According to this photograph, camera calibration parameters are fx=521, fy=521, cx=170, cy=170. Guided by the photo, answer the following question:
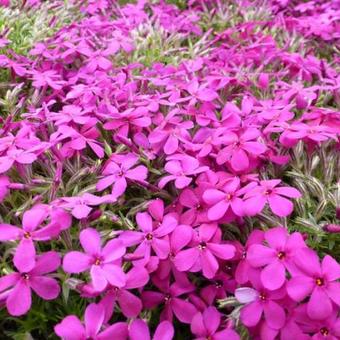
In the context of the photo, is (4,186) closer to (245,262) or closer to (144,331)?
(144,331)

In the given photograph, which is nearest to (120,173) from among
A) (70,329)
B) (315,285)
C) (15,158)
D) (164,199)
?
(164,199)

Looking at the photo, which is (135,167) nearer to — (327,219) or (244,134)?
(244,134)

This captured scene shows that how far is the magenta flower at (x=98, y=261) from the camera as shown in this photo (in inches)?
46.9

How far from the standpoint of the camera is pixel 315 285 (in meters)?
1.23

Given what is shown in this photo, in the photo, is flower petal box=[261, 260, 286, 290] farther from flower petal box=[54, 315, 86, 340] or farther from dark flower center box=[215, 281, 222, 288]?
flower petal box=[54, 315, 86, 340]

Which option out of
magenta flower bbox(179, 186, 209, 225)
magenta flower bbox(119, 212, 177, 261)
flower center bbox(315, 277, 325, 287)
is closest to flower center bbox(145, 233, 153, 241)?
magenta flower bbox(119, 212, 177, 261)

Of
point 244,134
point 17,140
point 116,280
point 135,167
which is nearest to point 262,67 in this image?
point 244,134

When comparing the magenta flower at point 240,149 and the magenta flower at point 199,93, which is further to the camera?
the magenta flower at point 199,93

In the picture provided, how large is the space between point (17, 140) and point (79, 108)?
28cm

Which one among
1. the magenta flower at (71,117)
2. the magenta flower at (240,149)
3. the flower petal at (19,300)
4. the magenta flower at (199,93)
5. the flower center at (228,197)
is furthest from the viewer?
the magenta flower at (199,93)

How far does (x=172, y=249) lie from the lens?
1373 millimetres

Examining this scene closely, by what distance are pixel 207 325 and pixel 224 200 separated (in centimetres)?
33

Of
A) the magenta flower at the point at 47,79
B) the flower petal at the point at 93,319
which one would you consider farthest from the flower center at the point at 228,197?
the magenta flower at the point at 47,79

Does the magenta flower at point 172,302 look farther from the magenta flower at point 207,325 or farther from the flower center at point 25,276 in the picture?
the flower center at point 25,276
